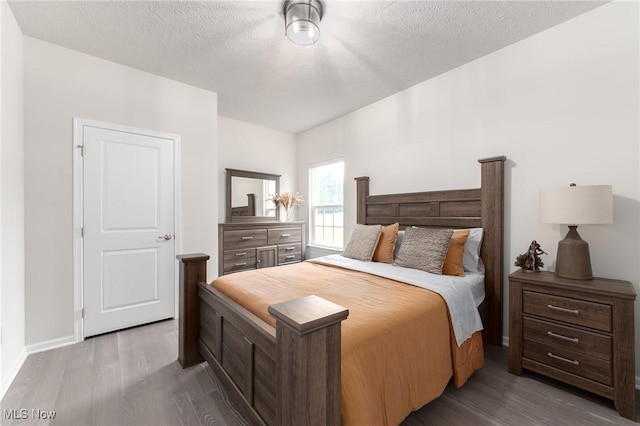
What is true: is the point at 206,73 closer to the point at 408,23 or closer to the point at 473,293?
the point at 408,23

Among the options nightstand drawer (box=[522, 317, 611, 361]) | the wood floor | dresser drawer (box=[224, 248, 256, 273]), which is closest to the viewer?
the wood floor

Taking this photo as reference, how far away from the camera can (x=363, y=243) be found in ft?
9.96

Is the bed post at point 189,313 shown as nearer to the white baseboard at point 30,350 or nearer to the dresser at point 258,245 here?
the white baseboard at point 30,350

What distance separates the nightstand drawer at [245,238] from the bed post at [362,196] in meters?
1.54

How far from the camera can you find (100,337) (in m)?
2.63

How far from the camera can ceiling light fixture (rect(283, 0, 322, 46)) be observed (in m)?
1.93

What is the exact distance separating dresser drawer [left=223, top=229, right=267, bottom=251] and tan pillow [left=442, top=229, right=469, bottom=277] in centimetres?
274

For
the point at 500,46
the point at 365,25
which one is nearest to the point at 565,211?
the point at 500,46

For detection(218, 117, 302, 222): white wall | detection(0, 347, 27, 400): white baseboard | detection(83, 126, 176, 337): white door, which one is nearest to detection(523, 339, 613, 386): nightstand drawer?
detection(83, 126, 176, 337): white door

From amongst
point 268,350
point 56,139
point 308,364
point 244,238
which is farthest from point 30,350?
point 308,364

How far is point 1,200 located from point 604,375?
4.09 m

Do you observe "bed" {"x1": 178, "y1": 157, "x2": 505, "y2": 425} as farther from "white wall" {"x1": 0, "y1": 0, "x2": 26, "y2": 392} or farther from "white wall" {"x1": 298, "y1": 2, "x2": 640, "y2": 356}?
"white wall" {"x1": 0, "y1": 0, "x2": 26, "y2": 392}

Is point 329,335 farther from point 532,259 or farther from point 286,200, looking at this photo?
point 286,200

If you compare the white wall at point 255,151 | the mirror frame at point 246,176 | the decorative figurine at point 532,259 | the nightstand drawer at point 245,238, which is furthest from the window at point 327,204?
the decorative figurine at point 532,259
